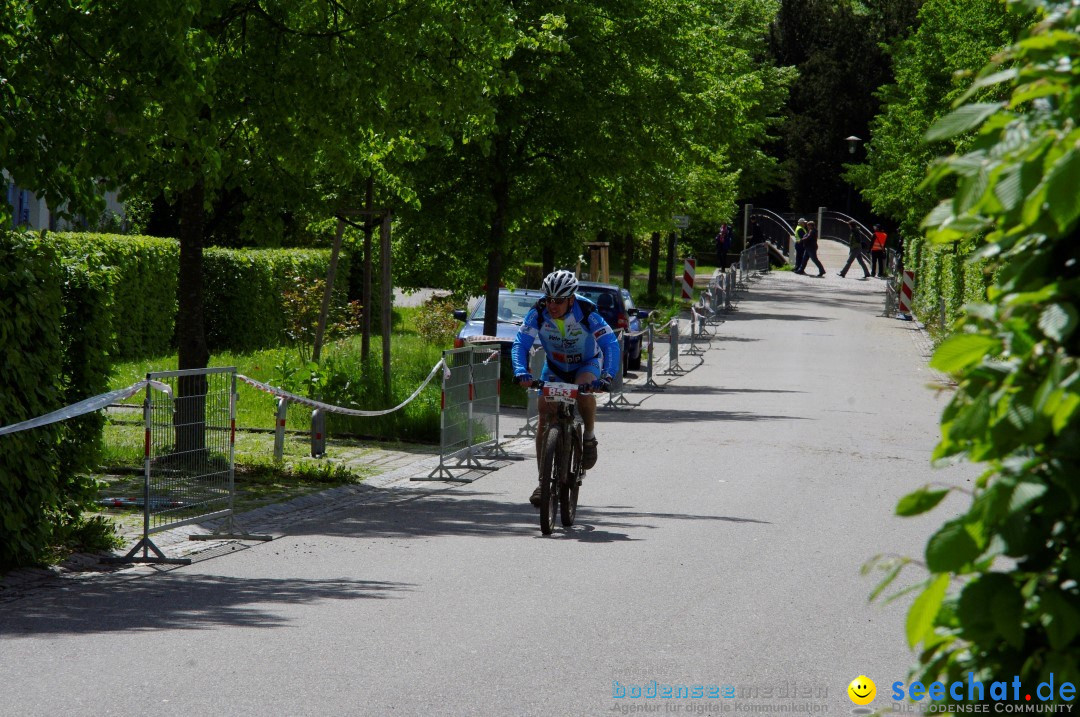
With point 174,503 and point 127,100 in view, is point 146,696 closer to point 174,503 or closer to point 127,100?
point 174,503

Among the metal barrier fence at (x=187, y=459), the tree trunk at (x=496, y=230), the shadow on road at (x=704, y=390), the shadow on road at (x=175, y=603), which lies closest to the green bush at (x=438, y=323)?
the shadow on road at (x=704, y=390)

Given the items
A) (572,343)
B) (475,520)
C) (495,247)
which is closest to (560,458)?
(572,343)

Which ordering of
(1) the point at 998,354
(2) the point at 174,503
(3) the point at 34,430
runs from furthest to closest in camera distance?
(2) the point at 174,503, (3) the point at 34,430, (1) the point at 998,354

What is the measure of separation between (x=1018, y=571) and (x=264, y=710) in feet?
12.3

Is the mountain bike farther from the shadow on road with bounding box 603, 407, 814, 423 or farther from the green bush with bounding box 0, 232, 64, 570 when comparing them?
the shadow on road with bounding box 603, 407, 814, 423

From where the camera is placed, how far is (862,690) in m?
5.91

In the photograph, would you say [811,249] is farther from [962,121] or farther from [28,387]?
[962,121]

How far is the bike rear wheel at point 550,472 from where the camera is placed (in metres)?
9.98

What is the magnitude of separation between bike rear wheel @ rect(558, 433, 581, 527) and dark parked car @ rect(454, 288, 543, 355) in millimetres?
10803

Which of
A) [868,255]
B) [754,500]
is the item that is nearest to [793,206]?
[868,255]

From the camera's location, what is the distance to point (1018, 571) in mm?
2312

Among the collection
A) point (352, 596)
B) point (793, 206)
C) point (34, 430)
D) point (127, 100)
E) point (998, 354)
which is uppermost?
point (793, 206)

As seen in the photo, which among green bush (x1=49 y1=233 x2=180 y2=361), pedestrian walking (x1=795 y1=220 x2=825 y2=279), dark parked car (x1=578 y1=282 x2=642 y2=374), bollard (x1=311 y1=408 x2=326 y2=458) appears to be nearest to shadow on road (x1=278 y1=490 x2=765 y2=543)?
bollard (x1=311 y1=408 x2=326 y2=458)

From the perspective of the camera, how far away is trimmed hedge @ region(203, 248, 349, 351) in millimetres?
25062
